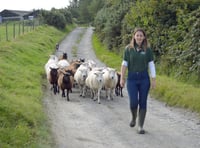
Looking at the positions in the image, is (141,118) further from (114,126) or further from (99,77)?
(99,77)

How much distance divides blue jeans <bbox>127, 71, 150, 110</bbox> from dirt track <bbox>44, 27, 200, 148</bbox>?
844 millimetres

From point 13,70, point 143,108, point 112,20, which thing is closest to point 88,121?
point 143,108

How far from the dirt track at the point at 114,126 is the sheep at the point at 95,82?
25.9 inches

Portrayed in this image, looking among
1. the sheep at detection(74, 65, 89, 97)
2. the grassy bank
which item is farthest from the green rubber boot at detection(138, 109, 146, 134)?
the sheep at detection(74, 65, 89, 97)

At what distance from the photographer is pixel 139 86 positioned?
365 inches

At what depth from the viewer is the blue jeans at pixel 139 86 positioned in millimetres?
9188

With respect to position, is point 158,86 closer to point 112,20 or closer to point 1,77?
point 1,77

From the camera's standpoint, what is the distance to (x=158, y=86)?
50.3 ft

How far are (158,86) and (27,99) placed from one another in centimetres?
567

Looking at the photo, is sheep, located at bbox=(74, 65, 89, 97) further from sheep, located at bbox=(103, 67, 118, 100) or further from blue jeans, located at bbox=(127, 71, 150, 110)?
blue jeans, located at bbox=(127, 71, 150, 110)

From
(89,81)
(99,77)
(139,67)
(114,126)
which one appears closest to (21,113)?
(114,126)

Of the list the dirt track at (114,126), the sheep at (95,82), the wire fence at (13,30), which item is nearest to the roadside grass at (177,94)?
the dirt track at (114,126)

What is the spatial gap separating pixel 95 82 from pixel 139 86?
533 cm

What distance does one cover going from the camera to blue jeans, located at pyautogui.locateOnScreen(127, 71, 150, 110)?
9188 millimetres
